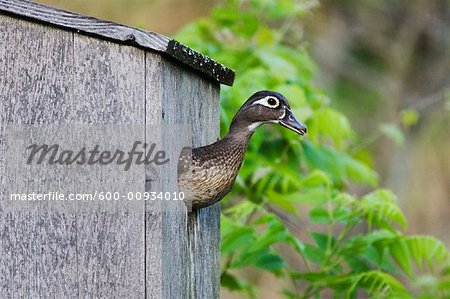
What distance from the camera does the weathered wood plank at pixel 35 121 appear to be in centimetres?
239

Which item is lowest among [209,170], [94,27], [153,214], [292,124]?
[153,214]

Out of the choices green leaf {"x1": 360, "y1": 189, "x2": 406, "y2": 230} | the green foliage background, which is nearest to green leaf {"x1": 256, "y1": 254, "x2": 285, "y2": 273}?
the green foliage background

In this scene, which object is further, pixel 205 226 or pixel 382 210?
pixel 382 210

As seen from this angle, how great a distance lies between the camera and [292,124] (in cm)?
251

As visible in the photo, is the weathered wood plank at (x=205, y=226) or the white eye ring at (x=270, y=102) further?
the weathered wood plank at (x=205, y=226)

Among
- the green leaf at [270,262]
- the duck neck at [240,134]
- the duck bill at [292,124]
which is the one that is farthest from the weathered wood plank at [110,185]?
the green leaf at [270,262]

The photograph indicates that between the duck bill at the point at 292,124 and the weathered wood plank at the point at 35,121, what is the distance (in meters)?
0.55

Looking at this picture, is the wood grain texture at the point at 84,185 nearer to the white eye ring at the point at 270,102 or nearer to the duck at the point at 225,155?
the duck at the point at 225,155

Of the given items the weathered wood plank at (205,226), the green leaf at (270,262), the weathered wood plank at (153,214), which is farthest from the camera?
the green leaf at (270,262)

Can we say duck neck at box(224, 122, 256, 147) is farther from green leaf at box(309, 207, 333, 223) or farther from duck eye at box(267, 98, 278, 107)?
green leaf at box(309, 207, 333, 223)

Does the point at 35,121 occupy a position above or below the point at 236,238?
above

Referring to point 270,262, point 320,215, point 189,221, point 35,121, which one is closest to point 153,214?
point 189,221

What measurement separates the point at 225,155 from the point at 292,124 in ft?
0.62

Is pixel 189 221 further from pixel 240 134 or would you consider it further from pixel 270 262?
pixel 270 262
